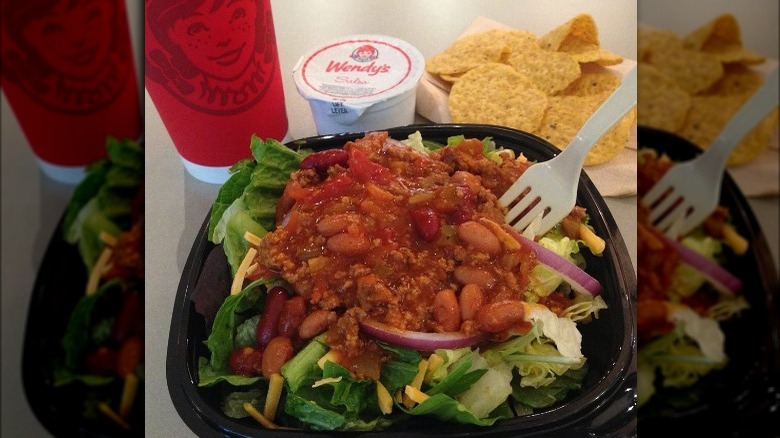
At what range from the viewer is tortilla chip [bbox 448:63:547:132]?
115 centimetres

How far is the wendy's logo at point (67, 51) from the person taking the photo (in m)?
0.87

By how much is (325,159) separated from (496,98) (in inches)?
13.7

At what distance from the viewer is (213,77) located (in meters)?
0.96

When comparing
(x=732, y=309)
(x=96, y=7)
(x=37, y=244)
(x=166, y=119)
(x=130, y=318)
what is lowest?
(x=130, y=318)

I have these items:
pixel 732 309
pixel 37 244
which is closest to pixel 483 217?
pixel 732 309

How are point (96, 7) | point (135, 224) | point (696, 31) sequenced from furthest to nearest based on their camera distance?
point (135, 224)
point (96, 7)
point (696, 31)

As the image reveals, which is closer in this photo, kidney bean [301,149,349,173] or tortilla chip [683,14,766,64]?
tortilla chip [683,14,766,64]

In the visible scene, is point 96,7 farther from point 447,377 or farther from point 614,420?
point 614,420

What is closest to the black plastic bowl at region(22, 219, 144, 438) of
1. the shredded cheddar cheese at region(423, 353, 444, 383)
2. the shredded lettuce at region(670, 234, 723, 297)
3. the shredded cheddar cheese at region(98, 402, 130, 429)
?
the shredded cheddar cheese at region(98, 402, 130, 429)

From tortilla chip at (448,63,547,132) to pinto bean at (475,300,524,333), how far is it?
356mm

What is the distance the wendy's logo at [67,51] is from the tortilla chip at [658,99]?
74 cm

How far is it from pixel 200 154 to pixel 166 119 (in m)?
Result: 0.08

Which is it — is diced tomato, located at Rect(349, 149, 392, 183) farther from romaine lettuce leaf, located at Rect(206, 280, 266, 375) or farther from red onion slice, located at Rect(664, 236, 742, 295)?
red onion slice, located at Rect(664, 236, 742, 295)

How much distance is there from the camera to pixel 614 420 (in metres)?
0.84
